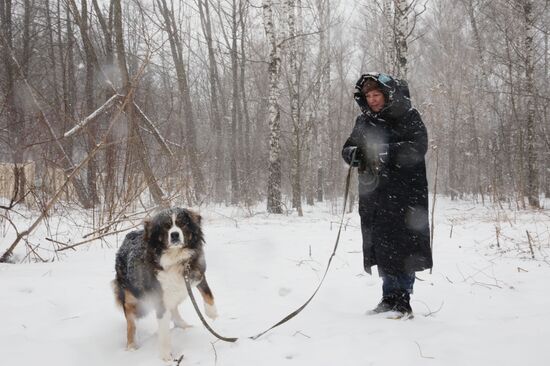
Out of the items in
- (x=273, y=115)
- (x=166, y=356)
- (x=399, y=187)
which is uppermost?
(x=273, y=115)

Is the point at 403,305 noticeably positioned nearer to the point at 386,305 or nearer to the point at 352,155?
the point at 386,305

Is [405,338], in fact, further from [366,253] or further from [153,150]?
[153,150]

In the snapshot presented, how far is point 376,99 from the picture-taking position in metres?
3.70

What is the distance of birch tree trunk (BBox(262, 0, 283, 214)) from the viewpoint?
11.4m

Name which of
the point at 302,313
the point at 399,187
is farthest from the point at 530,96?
the point at 302,313

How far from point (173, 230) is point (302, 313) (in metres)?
1.60

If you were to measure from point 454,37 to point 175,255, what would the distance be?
2708 centimetres

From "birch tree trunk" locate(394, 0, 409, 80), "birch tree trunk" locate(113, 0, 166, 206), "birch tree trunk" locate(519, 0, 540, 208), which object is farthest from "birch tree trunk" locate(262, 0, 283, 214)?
"birch tree trunk" locate(519, 0, 540, 208)

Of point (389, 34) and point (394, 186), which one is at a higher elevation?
point (389, 34)

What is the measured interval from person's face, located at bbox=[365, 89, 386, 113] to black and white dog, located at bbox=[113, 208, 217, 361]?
1884 millimetres

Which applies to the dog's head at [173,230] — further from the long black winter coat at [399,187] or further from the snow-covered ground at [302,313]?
the long black winter coat at [399,187]

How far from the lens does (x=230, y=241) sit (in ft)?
23.4

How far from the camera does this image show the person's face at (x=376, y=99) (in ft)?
12.1

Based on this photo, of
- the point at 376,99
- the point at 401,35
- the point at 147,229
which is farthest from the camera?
the point at 401,35
